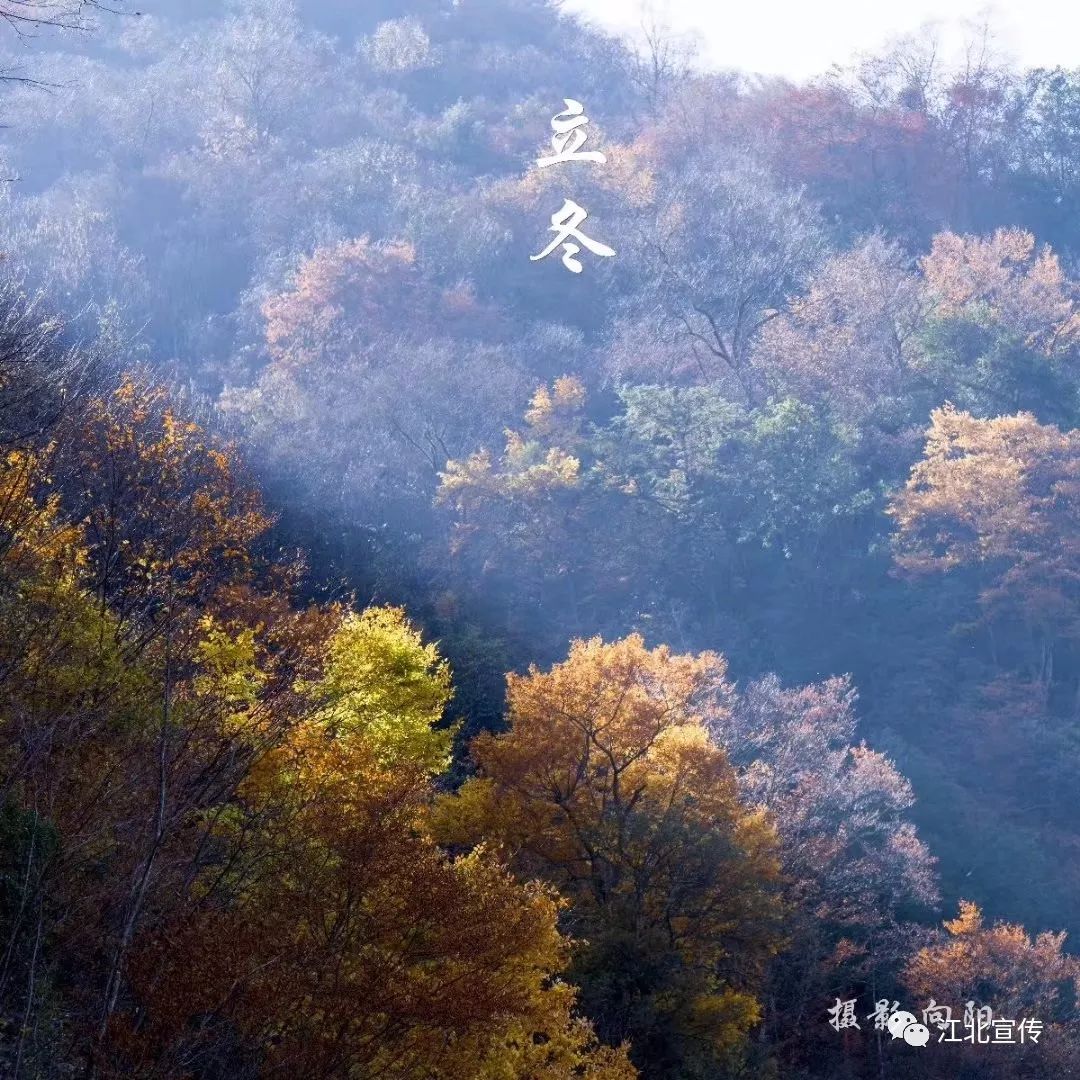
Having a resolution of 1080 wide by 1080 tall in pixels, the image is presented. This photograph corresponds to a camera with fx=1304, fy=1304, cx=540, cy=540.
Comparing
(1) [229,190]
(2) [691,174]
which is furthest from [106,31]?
(2) [691,174]

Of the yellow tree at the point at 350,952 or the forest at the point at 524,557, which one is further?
the forest at the point at 524,557

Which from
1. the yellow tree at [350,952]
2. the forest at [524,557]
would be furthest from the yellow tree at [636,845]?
the yellow tree at [350,952]
